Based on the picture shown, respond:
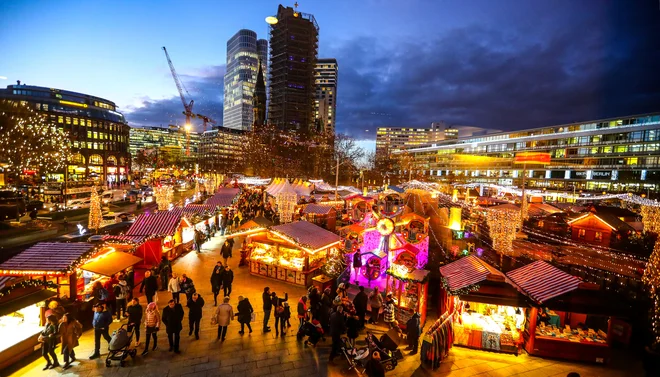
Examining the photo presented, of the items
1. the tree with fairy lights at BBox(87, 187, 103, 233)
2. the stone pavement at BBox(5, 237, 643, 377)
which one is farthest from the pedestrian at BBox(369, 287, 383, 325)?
the tree with fairy lights at BBox(87, 187, 103, 233)

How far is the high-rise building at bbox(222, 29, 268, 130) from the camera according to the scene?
158 meters

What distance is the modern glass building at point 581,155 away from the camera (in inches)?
2078

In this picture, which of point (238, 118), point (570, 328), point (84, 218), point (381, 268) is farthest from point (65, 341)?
point (238, 118)

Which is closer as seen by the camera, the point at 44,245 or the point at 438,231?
the point at 44,245

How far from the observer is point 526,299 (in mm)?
7656

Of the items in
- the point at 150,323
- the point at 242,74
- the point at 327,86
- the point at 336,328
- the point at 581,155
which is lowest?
the point at 150,323

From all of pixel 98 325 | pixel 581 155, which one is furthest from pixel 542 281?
pixel 581 155

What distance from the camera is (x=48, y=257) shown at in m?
8.64

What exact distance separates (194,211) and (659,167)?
6972cm

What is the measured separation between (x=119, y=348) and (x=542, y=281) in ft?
33.2

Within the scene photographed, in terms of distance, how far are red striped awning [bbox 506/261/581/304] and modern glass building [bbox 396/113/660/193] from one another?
34.0m

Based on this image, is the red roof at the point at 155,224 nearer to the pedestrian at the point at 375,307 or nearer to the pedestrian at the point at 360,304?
the pedestrian at the point at 360,304

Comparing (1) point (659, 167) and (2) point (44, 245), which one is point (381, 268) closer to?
(2) point (44, 245)

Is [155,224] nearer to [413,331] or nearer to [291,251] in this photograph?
[291,251]
